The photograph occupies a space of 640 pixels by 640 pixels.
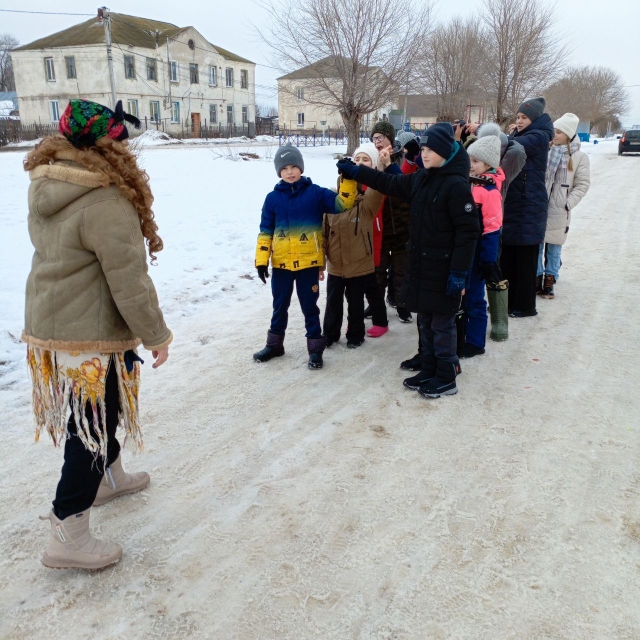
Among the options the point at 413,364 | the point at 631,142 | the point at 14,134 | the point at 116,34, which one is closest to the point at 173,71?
the point at 116,34

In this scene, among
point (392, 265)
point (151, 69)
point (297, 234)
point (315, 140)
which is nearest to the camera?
point (297, 234)

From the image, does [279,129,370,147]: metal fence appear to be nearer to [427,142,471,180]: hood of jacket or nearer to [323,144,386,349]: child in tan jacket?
[323,144,386,349]: child in tan jacket

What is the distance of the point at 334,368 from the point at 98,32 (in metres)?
44.3

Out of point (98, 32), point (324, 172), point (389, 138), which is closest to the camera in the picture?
point (389, 138)

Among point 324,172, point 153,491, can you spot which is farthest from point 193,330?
point 324,172

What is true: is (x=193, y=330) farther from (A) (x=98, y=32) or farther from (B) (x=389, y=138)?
(A) (x=98, y=32)

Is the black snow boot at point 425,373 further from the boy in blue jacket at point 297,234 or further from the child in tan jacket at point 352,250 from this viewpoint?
the child in tan jacket at point 352,250

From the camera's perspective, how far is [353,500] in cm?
287

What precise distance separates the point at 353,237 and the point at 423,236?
2.94 ft

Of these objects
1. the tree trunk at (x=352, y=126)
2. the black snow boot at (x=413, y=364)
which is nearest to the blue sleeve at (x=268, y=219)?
the black snow boot at (x=413, y=364)

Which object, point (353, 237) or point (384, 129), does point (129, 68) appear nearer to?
point (384, 129)

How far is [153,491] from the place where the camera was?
2936mm

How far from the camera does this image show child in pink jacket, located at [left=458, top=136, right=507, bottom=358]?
4504mm

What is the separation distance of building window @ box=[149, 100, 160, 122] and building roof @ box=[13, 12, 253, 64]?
385 cm
